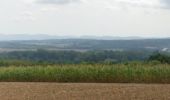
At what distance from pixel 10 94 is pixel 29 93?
0.74 meters

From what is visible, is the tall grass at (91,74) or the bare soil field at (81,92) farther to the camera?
the tall grass at (91,74)

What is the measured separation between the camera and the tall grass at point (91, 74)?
21.6 m

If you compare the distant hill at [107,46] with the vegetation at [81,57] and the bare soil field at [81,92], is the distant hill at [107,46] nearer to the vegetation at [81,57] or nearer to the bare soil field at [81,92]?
the vegetation at [81,57]

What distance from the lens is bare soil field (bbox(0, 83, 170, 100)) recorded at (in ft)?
50.6

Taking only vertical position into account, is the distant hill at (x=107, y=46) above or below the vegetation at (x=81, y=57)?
below

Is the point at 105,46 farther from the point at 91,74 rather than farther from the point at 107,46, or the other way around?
the point at 91,74

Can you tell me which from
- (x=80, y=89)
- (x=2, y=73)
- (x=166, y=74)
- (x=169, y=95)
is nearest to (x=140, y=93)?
(x=169, y=95)

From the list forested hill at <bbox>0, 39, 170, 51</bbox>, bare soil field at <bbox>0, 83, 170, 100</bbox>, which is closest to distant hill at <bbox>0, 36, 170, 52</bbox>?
forested hill at <bbox>0, 39, 170, 51</bbox>

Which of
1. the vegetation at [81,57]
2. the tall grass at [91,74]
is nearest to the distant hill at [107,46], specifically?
the vegetation at [81,57]

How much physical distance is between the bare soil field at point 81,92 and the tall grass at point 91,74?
11.1ft

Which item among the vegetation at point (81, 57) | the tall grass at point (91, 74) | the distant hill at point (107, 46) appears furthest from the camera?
the distant hill at point (107, 46)

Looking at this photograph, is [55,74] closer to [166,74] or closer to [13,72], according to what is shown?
[13,72]

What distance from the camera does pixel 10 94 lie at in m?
16.6

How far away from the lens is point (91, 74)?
2202 cm
